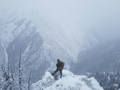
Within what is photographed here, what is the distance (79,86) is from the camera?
3603cm

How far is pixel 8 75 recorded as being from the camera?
4075 cm

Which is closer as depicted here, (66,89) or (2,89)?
(66,89)

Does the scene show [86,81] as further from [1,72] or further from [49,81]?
[1,72]

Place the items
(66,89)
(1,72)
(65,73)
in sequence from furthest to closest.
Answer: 1. (65,73)
2. (1,72)
3. (66,89)

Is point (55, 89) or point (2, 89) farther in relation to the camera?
point (2, 89)

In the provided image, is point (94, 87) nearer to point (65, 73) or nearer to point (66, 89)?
point (66, 89)

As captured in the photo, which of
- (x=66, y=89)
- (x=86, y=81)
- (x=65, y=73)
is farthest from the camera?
(x=65, y=73)

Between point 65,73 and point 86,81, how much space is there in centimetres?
742

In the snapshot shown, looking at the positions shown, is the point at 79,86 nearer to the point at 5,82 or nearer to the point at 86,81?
the point at 86,81

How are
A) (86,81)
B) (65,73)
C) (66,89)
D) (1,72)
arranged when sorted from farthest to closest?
(65,73) < (1,72) < (86,81) < (66,89)

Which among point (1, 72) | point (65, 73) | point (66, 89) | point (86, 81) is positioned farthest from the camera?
point (65, 73)

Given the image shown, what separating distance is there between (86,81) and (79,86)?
3073mm

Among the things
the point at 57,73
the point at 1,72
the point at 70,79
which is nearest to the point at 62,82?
the point at 70,79

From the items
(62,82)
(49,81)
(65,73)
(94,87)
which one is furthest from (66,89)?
(65,73)
